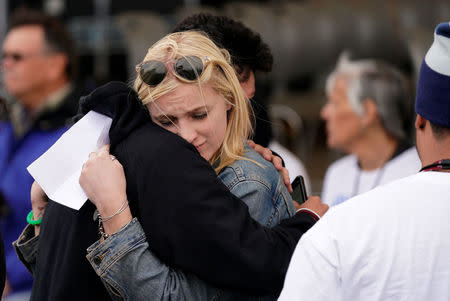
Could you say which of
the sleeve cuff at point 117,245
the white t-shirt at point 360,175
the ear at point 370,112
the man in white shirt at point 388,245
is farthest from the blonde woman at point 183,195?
the ear at point 370,112

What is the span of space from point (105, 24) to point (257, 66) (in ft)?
17.3

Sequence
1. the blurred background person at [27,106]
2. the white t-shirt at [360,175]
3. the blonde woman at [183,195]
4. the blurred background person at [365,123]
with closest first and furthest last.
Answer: the blonde woman at [183,195]
the blurred background person at [27,106]
the white t-shirt at [360,175]
the blurred background person at [365,123]

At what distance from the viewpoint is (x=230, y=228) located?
1400 mm

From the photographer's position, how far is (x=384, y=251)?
1.27m

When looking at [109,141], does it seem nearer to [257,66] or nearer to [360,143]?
[257,66]

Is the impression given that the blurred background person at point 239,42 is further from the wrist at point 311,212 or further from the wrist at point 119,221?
the wrist at point 119,221

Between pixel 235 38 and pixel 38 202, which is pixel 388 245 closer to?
pixel 235 38

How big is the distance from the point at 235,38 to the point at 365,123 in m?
1.69

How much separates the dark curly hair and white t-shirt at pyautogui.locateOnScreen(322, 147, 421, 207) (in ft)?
4.20

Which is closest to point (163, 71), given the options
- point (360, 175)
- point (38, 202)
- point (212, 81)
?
point (212, 81)

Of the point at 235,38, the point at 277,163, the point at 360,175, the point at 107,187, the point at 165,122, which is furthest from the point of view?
the point at 360,175

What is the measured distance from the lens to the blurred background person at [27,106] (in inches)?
117

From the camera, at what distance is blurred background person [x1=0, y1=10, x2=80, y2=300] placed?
2.97 meters

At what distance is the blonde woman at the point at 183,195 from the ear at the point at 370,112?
1.89 m
